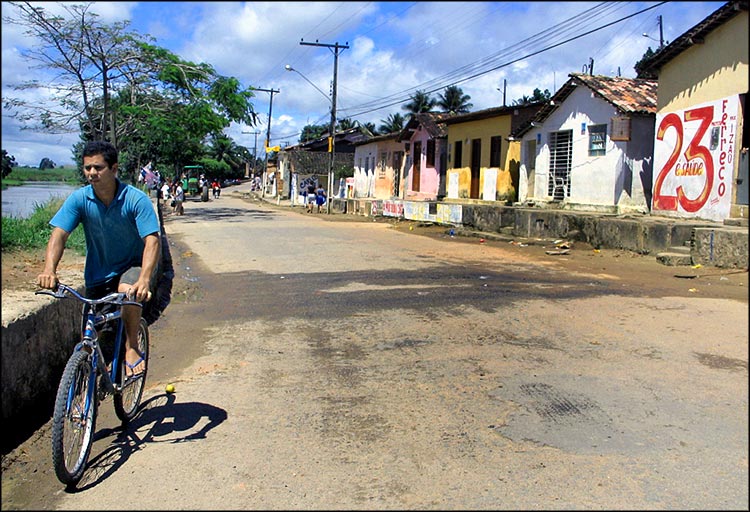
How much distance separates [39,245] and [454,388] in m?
8.25

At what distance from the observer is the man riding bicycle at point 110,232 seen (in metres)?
4.22

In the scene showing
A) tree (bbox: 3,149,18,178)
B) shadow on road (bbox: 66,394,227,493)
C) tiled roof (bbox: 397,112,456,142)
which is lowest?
shadow on road (bbox: 66,394,227,493)

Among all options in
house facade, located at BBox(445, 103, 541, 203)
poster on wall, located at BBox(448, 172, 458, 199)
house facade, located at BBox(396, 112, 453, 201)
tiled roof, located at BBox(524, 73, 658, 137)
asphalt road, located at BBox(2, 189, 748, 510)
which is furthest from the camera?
house facade, located at BBox(396, 112, 453, 201)

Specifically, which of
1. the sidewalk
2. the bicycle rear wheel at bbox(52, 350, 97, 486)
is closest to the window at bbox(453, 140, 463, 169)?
the sidewalk

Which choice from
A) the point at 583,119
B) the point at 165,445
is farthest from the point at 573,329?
the point at 583,119

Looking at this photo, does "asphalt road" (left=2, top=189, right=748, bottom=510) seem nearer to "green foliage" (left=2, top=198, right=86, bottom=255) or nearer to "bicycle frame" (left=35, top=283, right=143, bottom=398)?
"bicycle frame" (left=35, top=283, right=143, bottom=398)

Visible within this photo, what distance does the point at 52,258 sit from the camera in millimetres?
4215

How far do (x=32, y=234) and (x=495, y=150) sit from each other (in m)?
20.5

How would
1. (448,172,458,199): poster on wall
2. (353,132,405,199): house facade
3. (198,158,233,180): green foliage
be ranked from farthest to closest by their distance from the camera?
(198,158,233,180): green foliage, (353,132,405,199): house facade, (448,172,458,199): poster on wall

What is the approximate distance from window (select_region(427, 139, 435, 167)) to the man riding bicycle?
31375mm

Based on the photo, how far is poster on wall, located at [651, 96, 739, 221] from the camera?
Answer: 13.7m

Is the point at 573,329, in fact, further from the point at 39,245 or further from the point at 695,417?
the point at 39,245

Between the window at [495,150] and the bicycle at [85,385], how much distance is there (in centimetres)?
2469

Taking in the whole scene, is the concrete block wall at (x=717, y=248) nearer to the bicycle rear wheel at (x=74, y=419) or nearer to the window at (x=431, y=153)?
the bicycle rear wheel at (x=74, y=419)
